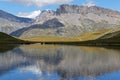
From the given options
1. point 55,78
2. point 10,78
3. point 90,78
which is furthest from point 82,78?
point 10,78

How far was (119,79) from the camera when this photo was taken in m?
61.1

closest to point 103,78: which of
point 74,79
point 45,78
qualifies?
point 74,79

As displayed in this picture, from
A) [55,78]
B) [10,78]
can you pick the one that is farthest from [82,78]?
[10,78]

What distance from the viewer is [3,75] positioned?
67.9 m

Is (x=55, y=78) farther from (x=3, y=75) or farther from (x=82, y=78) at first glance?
(x=3, y=75)

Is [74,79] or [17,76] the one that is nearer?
[74,79]

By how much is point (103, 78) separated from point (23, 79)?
16.8 metres

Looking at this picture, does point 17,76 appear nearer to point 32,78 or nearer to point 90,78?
point 32,78

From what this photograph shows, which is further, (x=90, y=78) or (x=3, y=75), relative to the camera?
(x=3, y=75)

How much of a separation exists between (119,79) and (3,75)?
A: 2597 centimetres

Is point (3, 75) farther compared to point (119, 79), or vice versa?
point (3, 75)

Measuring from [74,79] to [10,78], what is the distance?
1358cm

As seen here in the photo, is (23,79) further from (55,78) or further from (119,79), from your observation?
(119,79)

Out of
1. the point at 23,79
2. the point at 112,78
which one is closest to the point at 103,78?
the point at 112,78
